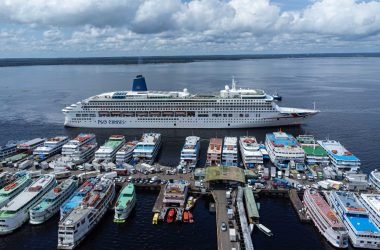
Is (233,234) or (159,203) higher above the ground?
(233,234)

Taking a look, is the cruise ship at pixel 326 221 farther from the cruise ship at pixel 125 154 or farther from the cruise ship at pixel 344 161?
the cruise ship at pixel 125 154

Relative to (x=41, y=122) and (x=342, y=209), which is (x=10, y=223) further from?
(x=41, y=122)

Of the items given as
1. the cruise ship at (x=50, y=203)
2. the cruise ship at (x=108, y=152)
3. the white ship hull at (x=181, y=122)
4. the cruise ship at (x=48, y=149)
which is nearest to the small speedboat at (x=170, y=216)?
the cruise ship at (x=50, y=203)

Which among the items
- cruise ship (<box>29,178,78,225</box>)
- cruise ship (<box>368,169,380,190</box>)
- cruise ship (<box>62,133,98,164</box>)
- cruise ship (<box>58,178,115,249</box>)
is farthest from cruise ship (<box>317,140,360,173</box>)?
cruise ship (<box>62,133,98,164</box>)

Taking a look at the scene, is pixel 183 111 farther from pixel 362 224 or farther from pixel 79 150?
pixel 362 224

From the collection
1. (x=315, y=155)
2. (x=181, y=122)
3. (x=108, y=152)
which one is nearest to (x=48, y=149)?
(x=108, y=152)

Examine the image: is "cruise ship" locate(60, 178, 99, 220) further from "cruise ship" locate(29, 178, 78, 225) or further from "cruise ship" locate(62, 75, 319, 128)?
"cruise ship" locate(62, 75, 319, 128)
